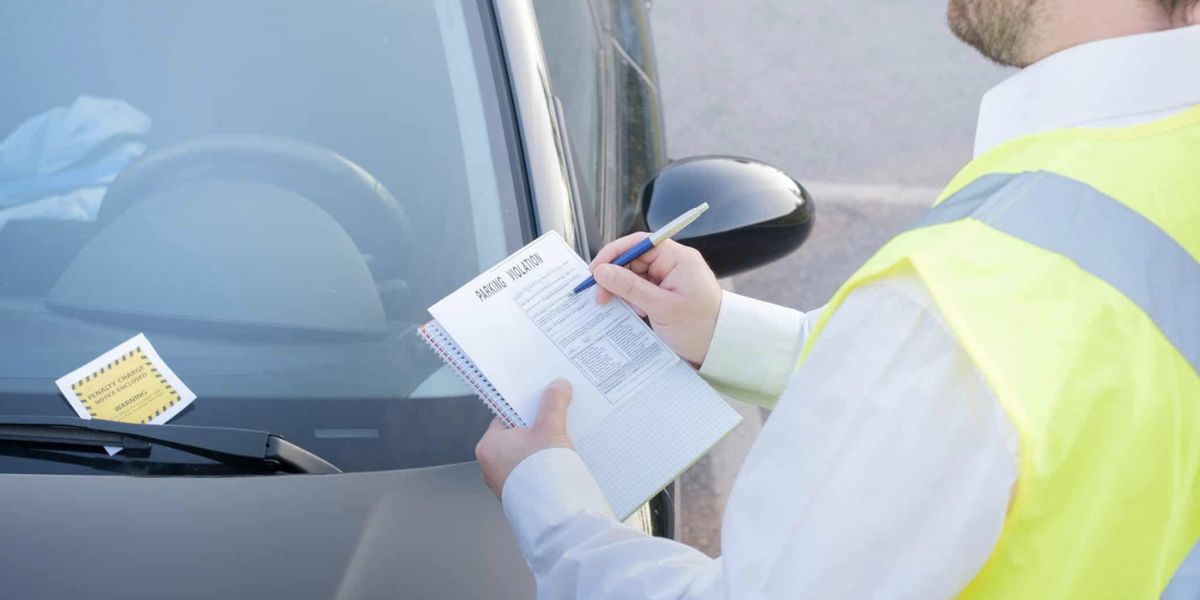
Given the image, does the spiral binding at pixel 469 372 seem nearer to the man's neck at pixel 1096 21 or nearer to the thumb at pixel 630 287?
the thumb at pixel 630 287

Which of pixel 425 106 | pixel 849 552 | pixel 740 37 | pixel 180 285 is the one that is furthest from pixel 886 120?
pixel 849 552

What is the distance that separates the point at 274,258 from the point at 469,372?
353mm

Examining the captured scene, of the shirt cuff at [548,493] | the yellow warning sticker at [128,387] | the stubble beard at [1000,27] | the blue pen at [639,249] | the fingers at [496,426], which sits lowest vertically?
the shirt cuff at [548,493]

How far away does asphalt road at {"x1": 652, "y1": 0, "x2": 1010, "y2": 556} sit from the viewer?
11.5 feet

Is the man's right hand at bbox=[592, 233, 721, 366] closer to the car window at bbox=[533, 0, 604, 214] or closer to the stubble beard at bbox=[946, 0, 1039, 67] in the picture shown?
A: the car window at bbox=[533, 0, 604, 214]

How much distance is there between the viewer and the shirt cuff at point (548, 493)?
1.18 metres

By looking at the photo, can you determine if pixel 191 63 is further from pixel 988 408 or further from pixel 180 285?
pixel 988 408

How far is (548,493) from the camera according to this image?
3.90 ft

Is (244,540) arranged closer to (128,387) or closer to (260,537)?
(260,537)

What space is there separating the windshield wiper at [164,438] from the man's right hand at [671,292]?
45 centimetres

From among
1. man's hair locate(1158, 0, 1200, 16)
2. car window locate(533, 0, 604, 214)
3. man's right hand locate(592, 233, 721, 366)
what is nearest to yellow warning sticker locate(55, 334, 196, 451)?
man's right hand locate(592, 233, 721, 366)

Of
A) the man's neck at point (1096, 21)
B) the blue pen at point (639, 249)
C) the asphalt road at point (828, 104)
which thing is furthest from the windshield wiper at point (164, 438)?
the asphalt road at point (828, 104)

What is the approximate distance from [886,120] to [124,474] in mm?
3151

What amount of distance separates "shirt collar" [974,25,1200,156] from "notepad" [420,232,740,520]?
530 millimetres
